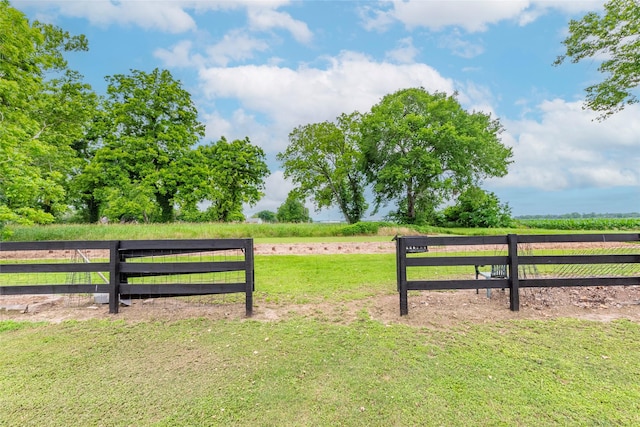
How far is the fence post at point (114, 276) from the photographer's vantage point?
4344mm

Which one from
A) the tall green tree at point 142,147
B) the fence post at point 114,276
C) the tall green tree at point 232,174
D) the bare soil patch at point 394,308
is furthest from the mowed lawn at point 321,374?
the tall green tree at point 232,174

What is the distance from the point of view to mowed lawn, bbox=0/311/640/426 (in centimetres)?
217

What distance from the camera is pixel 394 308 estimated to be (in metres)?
4.65

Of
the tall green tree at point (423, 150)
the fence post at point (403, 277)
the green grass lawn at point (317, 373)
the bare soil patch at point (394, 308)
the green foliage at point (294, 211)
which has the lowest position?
the green grass lawn at point (317, 373)

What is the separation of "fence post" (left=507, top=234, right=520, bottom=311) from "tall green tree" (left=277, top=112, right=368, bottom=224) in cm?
2579

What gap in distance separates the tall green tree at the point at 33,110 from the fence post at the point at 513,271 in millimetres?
14627

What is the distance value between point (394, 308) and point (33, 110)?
19870 millimetres

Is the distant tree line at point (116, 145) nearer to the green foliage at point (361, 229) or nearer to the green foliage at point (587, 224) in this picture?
the green foliage at point (361, 229)

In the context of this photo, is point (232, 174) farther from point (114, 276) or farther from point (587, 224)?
point (587, 224)

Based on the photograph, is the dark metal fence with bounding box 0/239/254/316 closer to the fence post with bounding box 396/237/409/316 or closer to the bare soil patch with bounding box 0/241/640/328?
the bare soil patch with bounding box 0/241/640/328

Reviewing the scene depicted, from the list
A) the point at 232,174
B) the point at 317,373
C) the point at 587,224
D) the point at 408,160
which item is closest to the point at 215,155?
the point at 232,174

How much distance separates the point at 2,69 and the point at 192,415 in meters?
17.6

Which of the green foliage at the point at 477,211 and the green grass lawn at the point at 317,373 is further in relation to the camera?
the green foliage at the point at 477,211

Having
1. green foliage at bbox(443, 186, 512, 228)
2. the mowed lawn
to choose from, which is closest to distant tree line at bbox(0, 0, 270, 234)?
the mowed lawn
